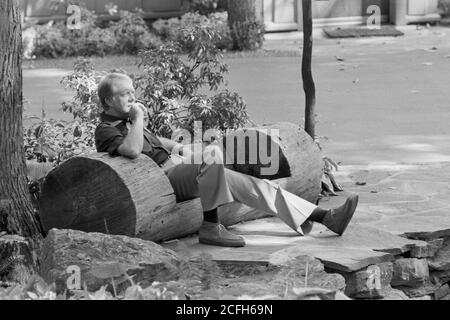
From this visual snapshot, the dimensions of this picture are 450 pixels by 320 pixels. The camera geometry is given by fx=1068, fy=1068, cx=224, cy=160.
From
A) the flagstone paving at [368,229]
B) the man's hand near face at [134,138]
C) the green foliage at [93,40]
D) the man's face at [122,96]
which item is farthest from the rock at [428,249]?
the green foliage at [93,40]

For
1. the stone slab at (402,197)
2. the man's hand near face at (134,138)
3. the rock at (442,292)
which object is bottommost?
the rock at (442,292)

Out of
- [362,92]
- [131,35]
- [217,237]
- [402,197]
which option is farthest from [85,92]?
[131,35]

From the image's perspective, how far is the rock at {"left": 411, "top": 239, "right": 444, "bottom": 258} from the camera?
6.27 m

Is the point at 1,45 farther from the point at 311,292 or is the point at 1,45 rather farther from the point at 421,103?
the point at 421,103

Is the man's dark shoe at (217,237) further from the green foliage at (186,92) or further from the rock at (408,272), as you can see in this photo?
the green foliage at (186,92)

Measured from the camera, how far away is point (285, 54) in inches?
615

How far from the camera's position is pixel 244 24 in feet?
52.4

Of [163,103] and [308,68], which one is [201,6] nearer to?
[308,68]

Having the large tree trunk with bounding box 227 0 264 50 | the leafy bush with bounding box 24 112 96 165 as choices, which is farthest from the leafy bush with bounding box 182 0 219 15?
the leafy bush with bounding box 24 112 96 165

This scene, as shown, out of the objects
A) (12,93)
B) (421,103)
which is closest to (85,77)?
(12,93)

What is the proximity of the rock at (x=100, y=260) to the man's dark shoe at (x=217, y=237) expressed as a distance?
75cm

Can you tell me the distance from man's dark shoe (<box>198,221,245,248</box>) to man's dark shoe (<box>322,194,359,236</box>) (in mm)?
547

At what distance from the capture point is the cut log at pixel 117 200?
5844 millimetres

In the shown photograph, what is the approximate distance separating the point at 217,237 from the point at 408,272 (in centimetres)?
113
